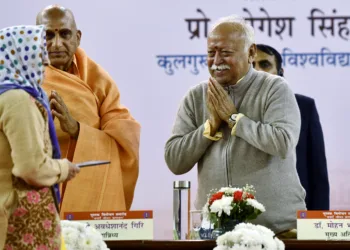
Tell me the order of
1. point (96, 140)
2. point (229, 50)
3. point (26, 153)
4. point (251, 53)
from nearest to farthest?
point (26, 153)
point (229, 50)
point (251, 53)
point (96, 140)

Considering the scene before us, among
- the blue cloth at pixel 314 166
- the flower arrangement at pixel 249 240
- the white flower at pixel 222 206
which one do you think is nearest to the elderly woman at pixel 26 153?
the flower arrangement at pixel 249 240

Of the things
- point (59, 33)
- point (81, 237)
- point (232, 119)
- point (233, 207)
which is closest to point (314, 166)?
point (232, 119)

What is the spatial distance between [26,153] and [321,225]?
1499mm

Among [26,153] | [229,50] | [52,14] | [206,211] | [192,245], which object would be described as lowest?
[192,245]

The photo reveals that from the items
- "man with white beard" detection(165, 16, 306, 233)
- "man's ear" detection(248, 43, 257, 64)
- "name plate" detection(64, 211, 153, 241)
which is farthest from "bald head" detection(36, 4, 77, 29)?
"name plate" detection(64, 211, 153, 241)

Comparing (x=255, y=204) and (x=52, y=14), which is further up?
(x=52, y=14)

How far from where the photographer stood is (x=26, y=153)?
321 cm

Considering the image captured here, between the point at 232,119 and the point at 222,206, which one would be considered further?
the point at 232,119

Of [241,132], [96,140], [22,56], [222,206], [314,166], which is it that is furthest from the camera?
[314,166]

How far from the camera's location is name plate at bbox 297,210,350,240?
4148mm

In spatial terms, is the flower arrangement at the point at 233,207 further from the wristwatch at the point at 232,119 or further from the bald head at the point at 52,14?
the bald head at the point at 52,14

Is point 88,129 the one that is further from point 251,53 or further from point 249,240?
point 249,240

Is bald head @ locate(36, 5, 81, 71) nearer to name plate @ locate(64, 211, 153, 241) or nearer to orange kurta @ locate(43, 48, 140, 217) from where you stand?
orange kurta @ locate(43, 48, 140, 217)

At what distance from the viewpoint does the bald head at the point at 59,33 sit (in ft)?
16.0
